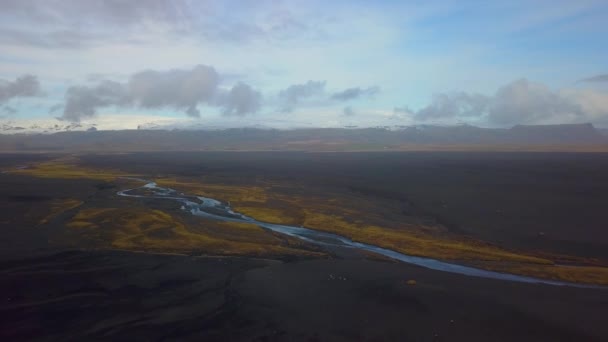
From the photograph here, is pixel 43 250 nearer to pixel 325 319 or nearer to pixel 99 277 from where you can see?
pixel 99 277

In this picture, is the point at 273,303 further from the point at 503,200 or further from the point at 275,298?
the point at 503,200

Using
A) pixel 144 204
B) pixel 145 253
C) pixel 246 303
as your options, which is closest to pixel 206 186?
pixel 144 204

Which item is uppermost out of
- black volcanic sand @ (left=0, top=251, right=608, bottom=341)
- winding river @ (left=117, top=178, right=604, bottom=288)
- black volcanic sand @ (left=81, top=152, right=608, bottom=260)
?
black volcanic sand @ (left=81, top=152, right=608, bottom=260)

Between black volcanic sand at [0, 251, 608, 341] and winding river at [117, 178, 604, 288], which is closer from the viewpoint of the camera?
black volcanic sand at [0, 251, 608, 341]

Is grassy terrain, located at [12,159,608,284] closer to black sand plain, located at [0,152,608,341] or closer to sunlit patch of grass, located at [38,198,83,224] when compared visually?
sunlit patch of grass, located at [38,198,83,224]

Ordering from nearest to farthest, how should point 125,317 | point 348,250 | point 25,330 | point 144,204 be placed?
point 25,330 < point 125,317 < point 348,250 < point 144,204

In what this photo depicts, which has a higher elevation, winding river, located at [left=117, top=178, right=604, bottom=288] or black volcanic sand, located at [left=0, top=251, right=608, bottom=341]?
winding river, located at [left=117, top=178, right=604, bottom=288]

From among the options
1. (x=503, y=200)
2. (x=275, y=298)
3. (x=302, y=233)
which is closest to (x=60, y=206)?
(x=302, y=233)

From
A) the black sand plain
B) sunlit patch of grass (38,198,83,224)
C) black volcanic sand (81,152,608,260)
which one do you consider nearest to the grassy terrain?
sunlit patch of grass (38,198,83,224)
